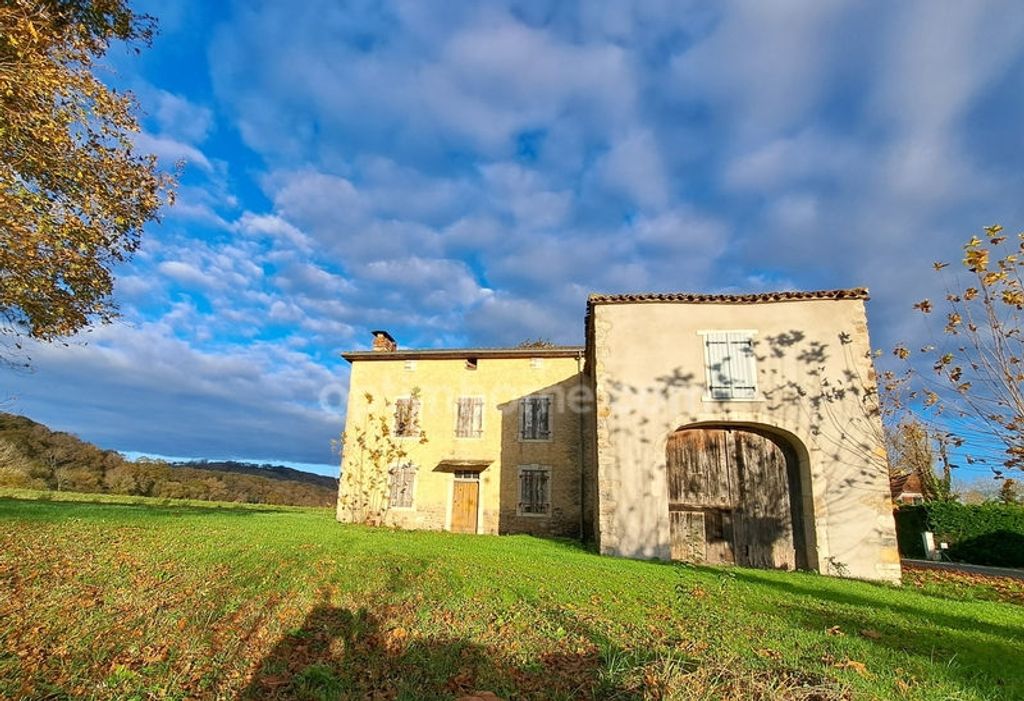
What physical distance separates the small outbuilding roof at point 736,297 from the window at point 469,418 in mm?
7469

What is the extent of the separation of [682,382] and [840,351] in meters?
3.53

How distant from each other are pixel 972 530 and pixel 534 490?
1560 cm

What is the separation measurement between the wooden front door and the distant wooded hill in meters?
13.7

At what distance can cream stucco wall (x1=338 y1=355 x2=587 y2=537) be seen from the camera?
17.3 meters

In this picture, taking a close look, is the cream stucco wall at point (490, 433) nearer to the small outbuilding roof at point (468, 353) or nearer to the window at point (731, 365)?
the small outbuilding roof at point (468, 353)

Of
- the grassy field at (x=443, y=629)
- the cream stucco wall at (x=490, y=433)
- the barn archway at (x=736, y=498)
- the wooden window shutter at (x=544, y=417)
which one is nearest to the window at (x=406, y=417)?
the cream stucco wall at (x=490, y=433)

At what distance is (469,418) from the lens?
1853 centimetres

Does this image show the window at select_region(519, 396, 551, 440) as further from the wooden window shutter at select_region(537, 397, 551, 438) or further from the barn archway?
the barn archway

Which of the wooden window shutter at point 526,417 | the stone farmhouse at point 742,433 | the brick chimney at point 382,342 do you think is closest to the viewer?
the stone farmhouse at point 742,433

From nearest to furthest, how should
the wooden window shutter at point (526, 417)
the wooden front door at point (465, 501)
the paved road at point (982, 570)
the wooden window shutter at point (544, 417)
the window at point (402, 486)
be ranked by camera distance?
the paved road at point (982, 570) → the wooden front door at point (465, 501) → the wooden window shutter at point (544, 417) → the wooden window shutter at point (526, 417) → the window at point (402, 486)

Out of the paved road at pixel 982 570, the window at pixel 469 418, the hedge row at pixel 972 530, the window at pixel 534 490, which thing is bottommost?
the paved road at pixel 982 570

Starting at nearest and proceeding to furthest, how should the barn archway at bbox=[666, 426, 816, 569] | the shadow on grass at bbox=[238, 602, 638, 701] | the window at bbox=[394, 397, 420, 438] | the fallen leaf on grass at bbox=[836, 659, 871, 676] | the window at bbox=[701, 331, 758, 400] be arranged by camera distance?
the shadow on grass at bbox=[238, 602, 638, 701] < the fallen leaf on grass at bbox=[836, 659, 871, 676] < the barn archway at bbox=[666, 426, 816, 569] < the window at bbox=[701, 331, 758, 400] < the window at bbox=[394, 397, 420, 438]

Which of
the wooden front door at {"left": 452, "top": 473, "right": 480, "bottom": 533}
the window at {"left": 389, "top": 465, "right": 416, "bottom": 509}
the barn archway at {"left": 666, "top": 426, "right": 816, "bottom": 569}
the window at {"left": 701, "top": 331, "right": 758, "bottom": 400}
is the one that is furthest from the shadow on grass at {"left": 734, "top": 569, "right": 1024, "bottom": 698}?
the window at {"left": 389, "top": 465, "right": 416, "bottom": 509}

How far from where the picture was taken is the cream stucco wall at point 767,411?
10664 mm
